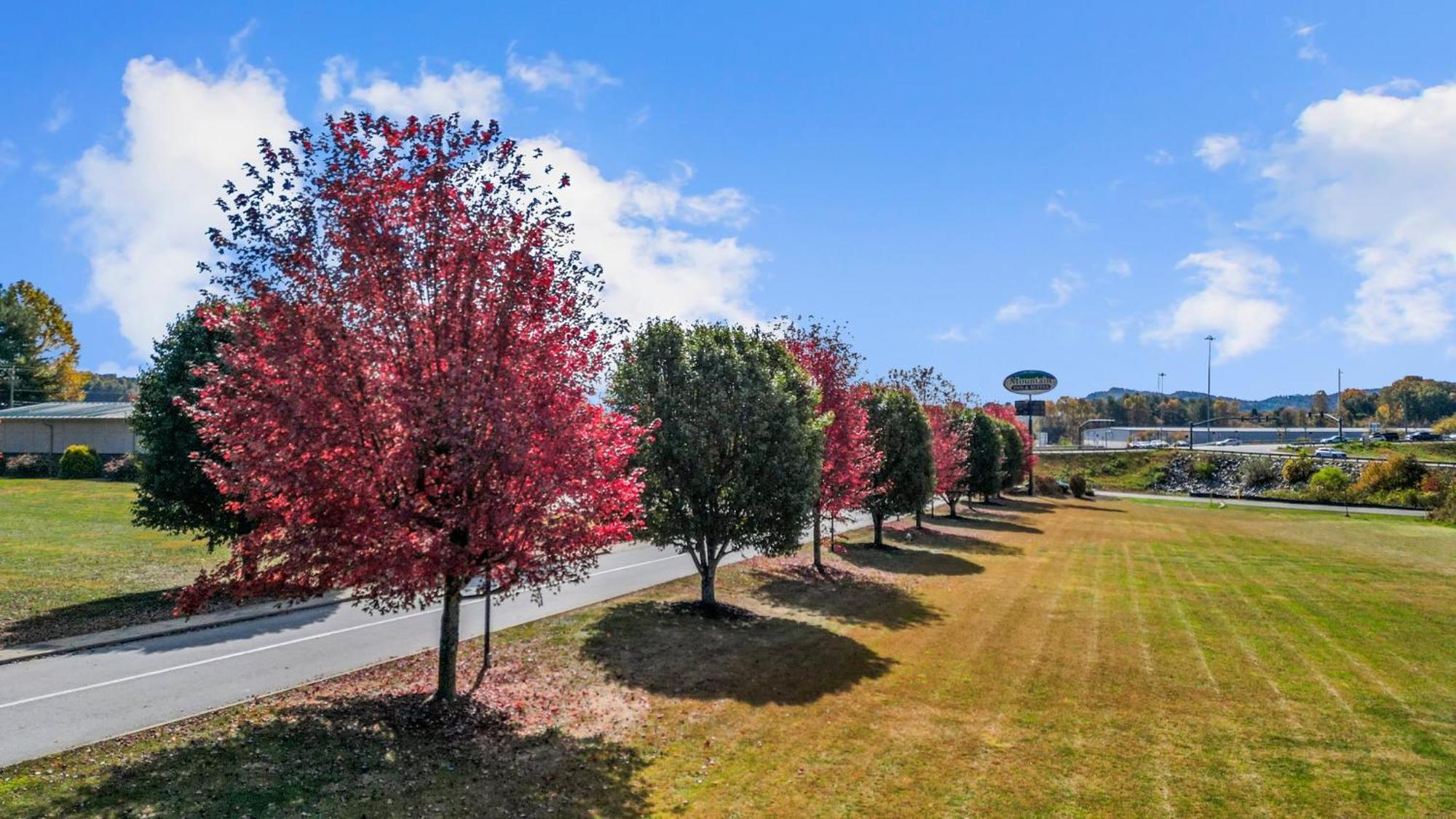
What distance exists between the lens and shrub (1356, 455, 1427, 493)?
71500mm

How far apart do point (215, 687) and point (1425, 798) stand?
781 inches

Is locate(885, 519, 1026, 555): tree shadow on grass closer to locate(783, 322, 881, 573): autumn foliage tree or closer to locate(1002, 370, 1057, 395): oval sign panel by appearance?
locate(783, 322, 881, 573): autumn foliage tree

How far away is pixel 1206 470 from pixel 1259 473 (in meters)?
6.51

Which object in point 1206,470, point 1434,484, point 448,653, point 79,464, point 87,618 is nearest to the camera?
point 448,653

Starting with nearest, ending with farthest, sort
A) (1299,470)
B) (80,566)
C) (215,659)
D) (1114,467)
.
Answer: (215,659)
(80,566)
(1299,470)
(1114,467)

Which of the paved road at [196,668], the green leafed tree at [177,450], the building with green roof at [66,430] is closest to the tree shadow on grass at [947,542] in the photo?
the paved road at [196,668]

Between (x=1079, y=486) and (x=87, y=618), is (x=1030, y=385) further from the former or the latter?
(x=87, y=618)

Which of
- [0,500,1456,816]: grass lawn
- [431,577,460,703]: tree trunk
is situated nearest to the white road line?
[431,577,460,703]: tree trunk

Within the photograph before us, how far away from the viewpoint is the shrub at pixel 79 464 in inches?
2142

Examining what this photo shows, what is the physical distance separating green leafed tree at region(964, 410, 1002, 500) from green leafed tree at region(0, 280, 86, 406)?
8231cm

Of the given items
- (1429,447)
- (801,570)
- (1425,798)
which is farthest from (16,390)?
(1429,447)

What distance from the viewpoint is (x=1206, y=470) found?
95.5 m

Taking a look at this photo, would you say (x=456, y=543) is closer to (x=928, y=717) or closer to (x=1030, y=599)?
(x=928, y=717)

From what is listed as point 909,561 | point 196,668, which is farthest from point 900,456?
point 196,668
